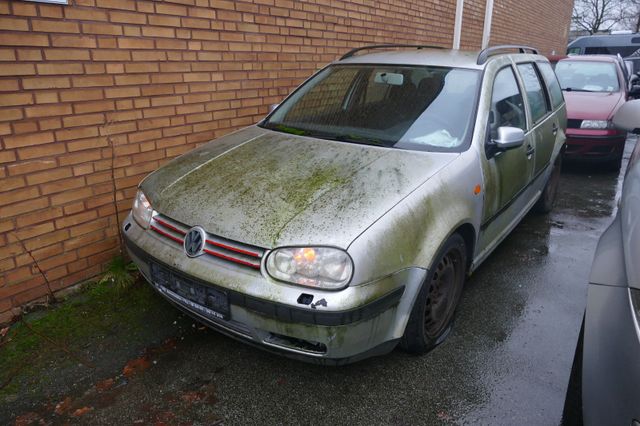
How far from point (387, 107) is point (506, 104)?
94cm

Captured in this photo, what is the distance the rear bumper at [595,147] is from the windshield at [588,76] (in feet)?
4.81

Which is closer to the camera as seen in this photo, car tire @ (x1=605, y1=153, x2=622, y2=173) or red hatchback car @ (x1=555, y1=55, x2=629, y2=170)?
red hatchback car @ (x1=555, y1=55, x2=629, y2=170)

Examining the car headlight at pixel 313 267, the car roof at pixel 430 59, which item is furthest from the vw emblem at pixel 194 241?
the car roof at pixel 430 59

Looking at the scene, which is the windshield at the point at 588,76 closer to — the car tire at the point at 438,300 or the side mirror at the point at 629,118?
the side mirror at the point at 629,118

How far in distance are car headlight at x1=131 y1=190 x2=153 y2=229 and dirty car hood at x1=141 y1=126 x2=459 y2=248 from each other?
5cm

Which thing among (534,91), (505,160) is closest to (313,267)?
(505,160)

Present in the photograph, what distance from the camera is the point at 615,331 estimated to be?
1.62m

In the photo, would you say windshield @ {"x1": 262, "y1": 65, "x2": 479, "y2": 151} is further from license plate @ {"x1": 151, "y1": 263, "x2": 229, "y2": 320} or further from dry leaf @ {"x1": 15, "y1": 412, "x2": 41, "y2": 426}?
dry leaf @ {"x1": 15, "y1": 412, "x2": 41, "y2": 426}

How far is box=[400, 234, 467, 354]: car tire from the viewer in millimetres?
2406

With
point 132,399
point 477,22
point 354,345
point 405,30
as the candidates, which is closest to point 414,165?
point 354,345

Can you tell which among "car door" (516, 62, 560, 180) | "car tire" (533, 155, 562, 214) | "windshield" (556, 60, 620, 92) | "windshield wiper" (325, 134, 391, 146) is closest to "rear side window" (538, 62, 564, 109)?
"car door" (516, 62, 560, 180)

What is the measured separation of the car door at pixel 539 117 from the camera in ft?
12.6

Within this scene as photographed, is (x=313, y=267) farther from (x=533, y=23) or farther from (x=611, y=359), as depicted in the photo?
(x=533, y=23)

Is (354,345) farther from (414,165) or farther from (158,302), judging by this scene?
(158,302)
